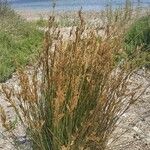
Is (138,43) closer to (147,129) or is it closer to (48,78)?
(147,129)

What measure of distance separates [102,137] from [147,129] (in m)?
1.18

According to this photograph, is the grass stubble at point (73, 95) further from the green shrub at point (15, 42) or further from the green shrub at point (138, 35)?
the green shrub at point (138, 35)

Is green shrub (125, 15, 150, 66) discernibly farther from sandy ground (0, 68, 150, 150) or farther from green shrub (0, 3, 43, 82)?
sandy ground (0, 68, 150, 150)

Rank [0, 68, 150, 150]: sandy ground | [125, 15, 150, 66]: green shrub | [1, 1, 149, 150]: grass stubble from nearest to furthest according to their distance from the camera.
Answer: [1, 1, 149, 150]: grass stubble, [0, 68, 150, 150]: sandy ground, [125, 15, 150, 66]: green shrub

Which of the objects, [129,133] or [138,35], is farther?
[138,35]

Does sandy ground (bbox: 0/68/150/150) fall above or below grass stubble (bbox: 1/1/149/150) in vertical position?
below

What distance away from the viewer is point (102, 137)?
12.6 feet

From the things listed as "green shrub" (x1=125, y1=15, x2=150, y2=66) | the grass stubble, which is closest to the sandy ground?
the grass stubble

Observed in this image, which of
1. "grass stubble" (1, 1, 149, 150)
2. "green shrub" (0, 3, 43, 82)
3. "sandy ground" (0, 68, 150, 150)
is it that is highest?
"grass stubble" (1, 1, 149, 150)

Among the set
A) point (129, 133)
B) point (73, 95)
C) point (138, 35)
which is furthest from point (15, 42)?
point (73, 95)

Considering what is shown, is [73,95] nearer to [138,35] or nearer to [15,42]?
[138,35]

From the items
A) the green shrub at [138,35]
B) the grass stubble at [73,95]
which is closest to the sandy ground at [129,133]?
the grass stubble at [73,95]

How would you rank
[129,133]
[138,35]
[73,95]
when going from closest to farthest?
1. [73,95]
2. [129,133]
3. [138,35]

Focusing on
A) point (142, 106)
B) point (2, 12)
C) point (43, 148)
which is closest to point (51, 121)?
point (43, 148)
